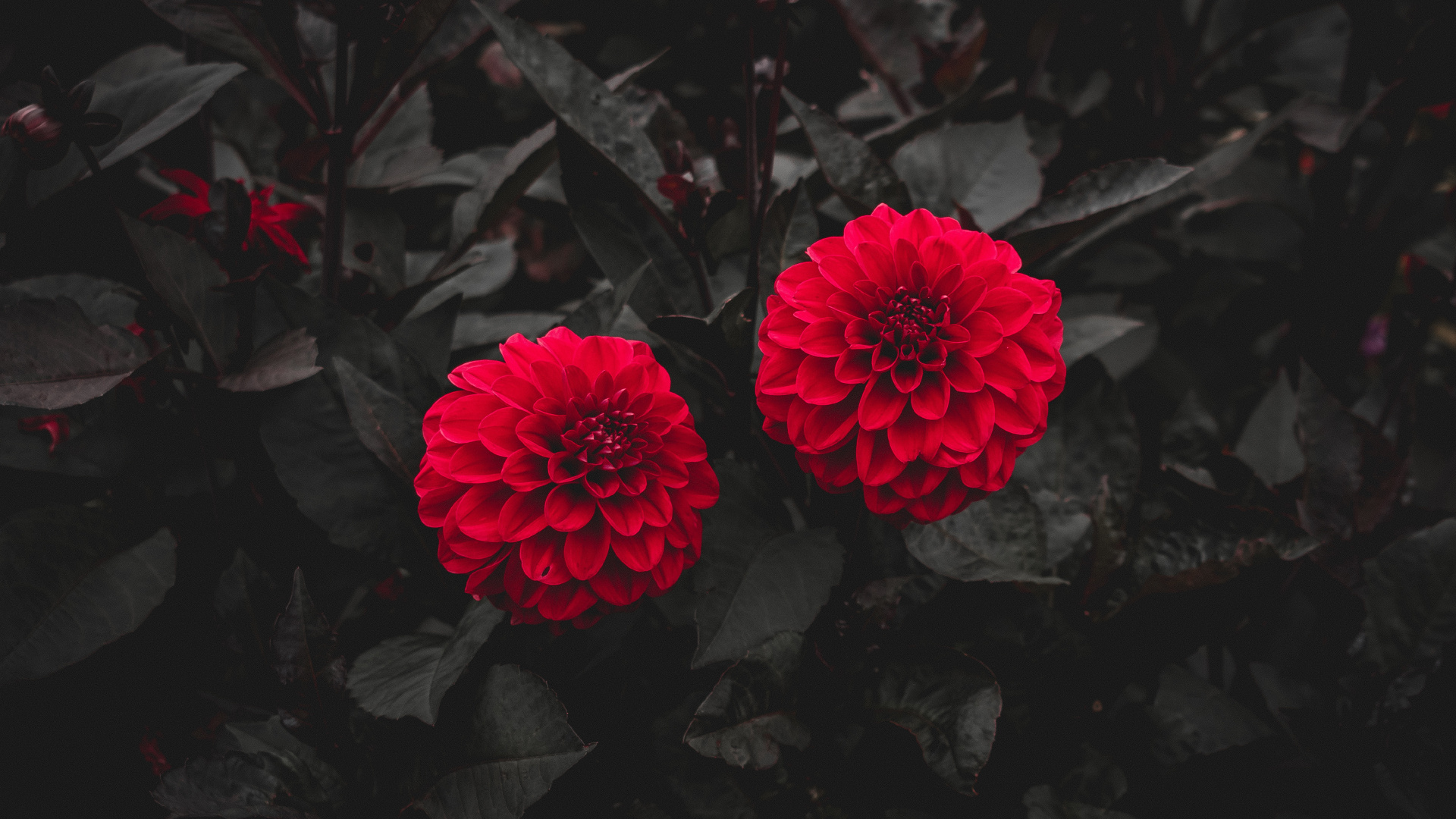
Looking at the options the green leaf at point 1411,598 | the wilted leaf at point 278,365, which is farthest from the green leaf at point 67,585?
the green leaf at point 1411,598

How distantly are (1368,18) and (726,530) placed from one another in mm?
1062

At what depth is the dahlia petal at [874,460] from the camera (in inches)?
21.7

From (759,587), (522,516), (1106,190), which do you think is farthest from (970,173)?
(522,516)

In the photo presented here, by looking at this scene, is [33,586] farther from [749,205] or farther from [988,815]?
[988,815]

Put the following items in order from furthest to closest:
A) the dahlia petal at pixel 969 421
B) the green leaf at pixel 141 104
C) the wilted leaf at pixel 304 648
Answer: the green leaf at pixel 141 104 < the wilted leaf at pixel 304 648 < the dahlia petal at pixel 969 421

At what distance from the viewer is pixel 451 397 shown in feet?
1.94

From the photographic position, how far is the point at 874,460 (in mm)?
564

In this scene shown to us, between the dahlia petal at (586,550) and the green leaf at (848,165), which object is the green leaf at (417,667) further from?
the green leaf at (848,165)

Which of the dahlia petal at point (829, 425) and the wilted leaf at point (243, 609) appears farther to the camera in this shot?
the wilted leaf at point (243, 609)

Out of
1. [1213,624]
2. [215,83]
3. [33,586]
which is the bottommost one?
[1213,624]

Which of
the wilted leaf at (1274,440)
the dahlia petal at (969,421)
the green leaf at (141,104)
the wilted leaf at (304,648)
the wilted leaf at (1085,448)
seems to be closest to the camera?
the dahlia petal at (969,421)

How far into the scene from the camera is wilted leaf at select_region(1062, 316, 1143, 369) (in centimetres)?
83

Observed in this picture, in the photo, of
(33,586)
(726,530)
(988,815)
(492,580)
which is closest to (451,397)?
(492,580)

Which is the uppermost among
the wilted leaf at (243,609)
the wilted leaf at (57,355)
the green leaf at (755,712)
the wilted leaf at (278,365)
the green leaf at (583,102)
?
the green leaf at (583,102)
